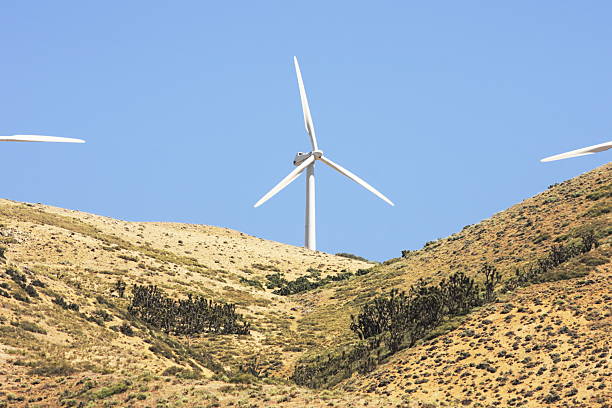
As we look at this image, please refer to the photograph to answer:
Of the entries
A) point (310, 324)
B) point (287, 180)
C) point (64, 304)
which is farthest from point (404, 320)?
point (287, 180)

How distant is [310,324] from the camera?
8700 cm

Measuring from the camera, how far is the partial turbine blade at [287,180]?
105 metres

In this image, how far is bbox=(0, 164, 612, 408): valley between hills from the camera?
51.1 metres

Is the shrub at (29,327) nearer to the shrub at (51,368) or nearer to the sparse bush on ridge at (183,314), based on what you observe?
the shrub at (51,368)

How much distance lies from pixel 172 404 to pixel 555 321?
26.3 meters

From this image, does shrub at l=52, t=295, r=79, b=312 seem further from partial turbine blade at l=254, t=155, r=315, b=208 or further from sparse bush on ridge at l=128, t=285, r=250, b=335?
partial turbine blade at l=254, t=155, r=315, b=208

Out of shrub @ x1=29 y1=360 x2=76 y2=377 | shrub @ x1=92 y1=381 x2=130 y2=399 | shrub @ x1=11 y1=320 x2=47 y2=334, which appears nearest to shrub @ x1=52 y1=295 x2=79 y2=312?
shrub @ x1=11 y1=320 x2=47 y2=334

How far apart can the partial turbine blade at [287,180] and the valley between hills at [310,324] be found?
33.0 feet

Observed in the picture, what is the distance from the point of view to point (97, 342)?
61094 millimetres

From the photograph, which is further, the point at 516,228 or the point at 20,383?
the point at 516,228

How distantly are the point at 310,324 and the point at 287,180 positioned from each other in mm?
29558

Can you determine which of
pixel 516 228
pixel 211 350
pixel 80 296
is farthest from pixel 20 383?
pixel 516 228

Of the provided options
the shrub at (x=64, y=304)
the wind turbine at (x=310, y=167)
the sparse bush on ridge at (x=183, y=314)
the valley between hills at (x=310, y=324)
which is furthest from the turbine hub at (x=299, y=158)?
the shrub at (x=64, y=304)

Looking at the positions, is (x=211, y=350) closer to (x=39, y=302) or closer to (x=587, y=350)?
(x=39, y=302)
